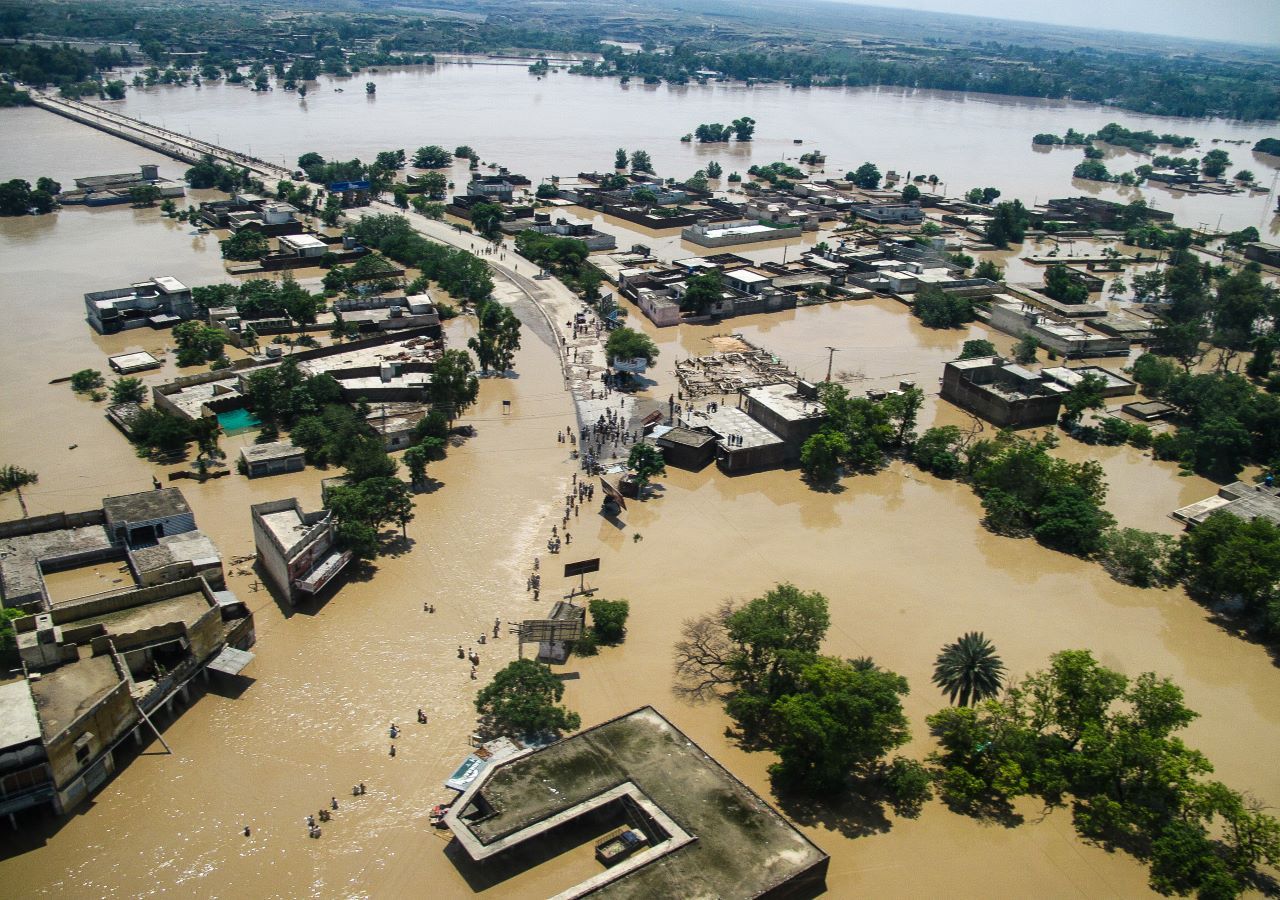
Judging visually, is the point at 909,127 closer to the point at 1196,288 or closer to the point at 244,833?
the point at 1196,288

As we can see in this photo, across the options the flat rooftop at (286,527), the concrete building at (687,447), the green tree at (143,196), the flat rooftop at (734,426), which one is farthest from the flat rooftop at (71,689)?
the green tree at (143,196)

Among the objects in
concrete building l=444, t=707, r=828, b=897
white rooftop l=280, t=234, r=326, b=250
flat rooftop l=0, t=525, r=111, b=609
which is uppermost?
white rooftop l=280, t=234, r=326, b=250

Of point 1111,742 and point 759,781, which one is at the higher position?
point 1111,742

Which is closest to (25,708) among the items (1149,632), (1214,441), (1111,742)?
(1111,742)

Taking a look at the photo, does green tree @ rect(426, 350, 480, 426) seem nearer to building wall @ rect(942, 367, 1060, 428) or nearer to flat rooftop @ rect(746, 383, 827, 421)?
flat rooftop @ rect(746, 383, 827, 421)

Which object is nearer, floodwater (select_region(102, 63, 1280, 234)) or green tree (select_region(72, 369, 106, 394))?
green tree (select_region(72, 369, 106, 394))

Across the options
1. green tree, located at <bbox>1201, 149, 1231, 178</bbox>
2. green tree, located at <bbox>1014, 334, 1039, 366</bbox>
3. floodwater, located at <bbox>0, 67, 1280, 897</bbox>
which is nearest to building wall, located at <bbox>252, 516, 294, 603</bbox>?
floodwater, located at <bbox>0, 67, 1280, 897</bbox>
